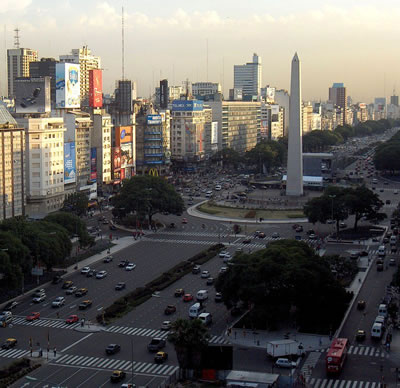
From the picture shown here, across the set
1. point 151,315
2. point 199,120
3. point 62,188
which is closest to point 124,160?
point 62,188

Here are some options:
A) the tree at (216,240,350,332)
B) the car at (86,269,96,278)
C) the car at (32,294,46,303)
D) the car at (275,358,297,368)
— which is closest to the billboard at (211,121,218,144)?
the car at (86,269,96,278)

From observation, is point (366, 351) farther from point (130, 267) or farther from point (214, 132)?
point (214, 132)

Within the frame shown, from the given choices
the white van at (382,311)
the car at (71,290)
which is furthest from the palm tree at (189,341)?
the car at (71,290)

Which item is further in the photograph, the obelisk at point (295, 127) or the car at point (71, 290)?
the obelisk at point (295, 127)

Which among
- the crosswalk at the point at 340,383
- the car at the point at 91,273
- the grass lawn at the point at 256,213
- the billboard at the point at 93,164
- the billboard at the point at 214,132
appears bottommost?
the crosswalk at the point at 340,383

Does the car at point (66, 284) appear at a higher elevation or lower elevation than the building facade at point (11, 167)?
lower

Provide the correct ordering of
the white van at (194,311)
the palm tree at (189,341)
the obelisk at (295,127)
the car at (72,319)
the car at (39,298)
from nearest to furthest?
the palm tree at (189,341) → the car at (72,319) → the white van at (194,311) → the car at (39,298) → the obelisk at (295,127)

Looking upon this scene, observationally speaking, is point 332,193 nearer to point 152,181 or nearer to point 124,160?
point 152,181

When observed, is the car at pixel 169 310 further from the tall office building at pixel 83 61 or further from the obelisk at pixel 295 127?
the tall office building at pixel 83 61
